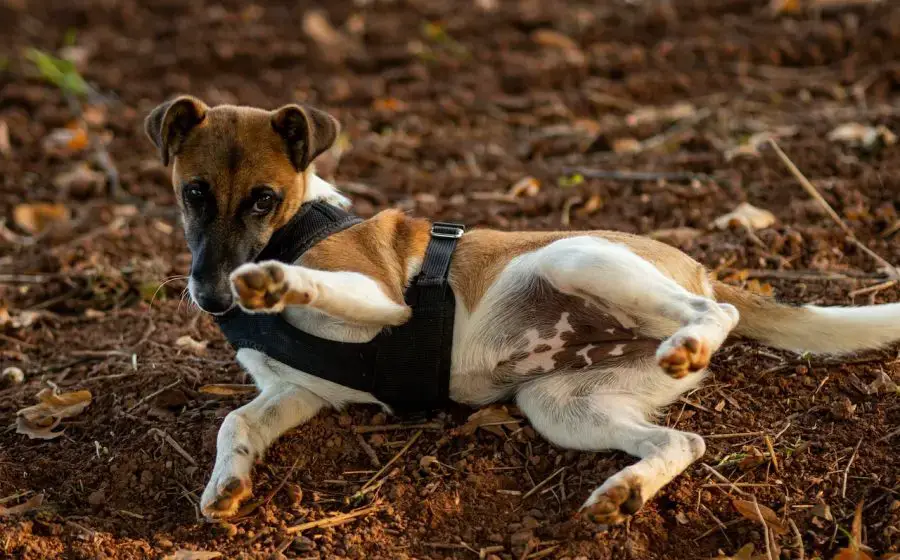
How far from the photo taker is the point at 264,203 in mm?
3764

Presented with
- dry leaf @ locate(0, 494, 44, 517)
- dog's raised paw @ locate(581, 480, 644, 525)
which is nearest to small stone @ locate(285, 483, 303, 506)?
dry leaf @ locate(0, 494, 44, 517)

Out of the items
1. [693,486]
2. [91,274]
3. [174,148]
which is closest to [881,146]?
[693,486]

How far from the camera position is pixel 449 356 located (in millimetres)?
3662

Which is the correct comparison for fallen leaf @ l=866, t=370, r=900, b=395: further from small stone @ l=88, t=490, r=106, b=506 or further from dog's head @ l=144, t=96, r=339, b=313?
small stone @ l=88, t=490, r=106, b=506

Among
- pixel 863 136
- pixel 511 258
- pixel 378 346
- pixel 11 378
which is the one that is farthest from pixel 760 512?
pixel 863 136

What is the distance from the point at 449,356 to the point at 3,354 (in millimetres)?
2537

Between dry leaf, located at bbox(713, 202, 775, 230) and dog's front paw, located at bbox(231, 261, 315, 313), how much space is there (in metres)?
2.91

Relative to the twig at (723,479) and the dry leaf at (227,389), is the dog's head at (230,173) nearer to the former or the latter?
the dry leaf at (227,389)

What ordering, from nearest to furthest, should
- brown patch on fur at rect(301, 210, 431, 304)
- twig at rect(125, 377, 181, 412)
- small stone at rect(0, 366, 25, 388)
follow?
brown patch on fur at rect(301, 210, 431, 304), twig at rect(125, 377, 181, 412), small stone at rect(0, 366, 25, 388)

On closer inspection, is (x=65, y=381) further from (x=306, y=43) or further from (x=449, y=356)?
(x=306, y=43)

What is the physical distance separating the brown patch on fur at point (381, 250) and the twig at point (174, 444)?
0.89 metres

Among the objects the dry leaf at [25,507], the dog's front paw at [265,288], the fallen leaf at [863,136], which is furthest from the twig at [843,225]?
the dry leaf at [25,507]

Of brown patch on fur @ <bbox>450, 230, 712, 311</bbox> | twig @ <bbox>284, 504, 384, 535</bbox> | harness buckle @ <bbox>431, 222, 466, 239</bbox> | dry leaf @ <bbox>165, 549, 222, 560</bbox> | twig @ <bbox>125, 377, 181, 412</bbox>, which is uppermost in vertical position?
harness buckle @ <bbox>431, 222, 466, 239</bbox>

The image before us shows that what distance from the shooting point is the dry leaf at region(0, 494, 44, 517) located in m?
3.34
